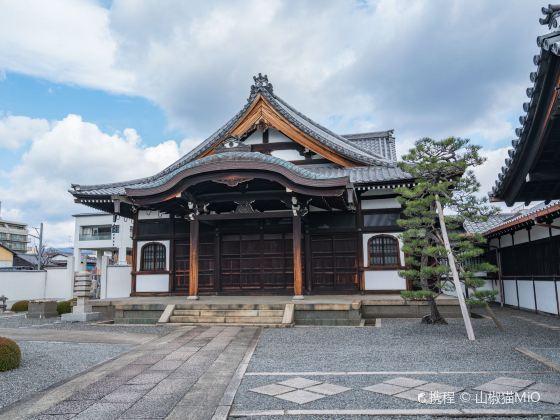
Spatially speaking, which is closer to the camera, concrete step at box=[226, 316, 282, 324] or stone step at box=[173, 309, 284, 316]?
concrete step at box=[226, 316, 282, 324]

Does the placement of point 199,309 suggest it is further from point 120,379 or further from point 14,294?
point 14,294

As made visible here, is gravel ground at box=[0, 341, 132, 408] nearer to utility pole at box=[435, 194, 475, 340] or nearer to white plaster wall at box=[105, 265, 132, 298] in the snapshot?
utility pole at box=[435, 194, 475, 340]

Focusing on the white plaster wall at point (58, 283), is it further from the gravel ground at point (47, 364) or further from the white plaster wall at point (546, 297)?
the white plaster wall at point (546, 297)

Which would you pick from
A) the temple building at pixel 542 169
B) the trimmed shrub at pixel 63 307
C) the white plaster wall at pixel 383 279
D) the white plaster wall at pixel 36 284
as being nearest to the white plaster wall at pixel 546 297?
the temple building at pixel 542 169

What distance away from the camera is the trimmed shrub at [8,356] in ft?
21.6

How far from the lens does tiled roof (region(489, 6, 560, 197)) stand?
430cm

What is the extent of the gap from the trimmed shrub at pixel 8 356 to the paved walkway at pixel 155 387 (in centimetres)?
124

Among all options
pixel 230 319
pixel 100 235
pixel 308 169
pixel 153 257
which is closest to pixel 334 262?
pixel 308 169

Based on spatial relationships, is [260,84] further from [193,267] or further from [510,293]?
[510,293]

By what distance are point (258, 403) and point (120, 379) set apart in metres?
2.29

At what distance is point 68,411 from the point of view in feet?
15.6

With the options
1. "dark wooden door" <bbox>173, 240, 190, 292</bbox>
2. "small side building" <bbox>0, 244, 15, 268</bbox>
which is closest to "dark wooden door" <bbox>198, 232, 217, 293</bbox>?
"dark wooden door" <bbox>173, 240, 190, 292</bbox>

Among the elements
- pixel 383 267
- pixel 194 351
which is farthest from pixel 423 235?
pixel 194 351

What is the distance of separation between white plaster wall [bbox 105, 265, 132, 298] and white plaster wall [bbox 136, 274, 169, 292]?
1185 mm
